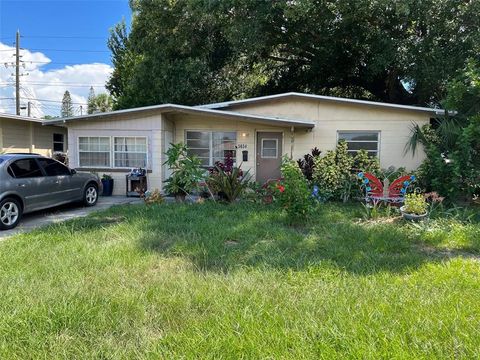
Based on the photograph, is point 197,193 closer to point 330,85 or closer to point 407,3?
point 407,3

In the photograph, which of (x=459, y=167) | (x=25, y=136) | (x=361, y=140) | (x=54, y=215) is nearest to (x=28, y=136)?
(x=25, y=136)

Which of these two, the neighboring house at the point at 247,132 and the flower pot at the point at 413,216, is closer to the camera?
the flower pot at the point at 413,216

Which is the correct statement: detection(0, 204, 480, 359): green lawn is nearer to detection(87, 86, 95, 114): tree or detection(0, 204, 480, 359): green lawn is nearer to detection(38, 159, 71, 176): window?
detection(38, 159, 71, 176): window

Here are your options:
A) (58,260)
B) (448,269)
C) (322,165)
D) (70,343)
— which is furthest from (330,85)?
(70,343)

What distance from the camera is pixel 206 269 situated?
4.34 m

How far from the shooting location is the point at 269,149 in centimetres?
1230

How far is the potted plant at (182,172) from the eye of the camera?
9250mm

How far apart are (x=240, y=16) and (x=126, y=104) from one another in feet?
38.2

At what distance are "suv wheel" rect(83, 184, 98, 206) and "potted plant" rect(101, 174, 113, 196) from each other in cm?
180

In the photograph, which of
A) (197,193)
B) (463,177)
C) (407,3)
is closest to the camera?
(463,177)

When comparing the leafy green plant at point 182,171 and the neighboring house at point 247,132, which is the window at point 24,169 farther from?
the neighboring house at point 247,132

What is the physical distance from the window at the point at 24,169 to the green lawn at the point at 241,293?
1838mm

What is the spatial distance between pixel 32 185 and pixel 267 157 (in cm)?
736

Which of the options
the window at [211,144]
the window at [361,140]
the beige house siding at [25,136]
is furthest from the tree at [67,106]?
the window at [361,140]
